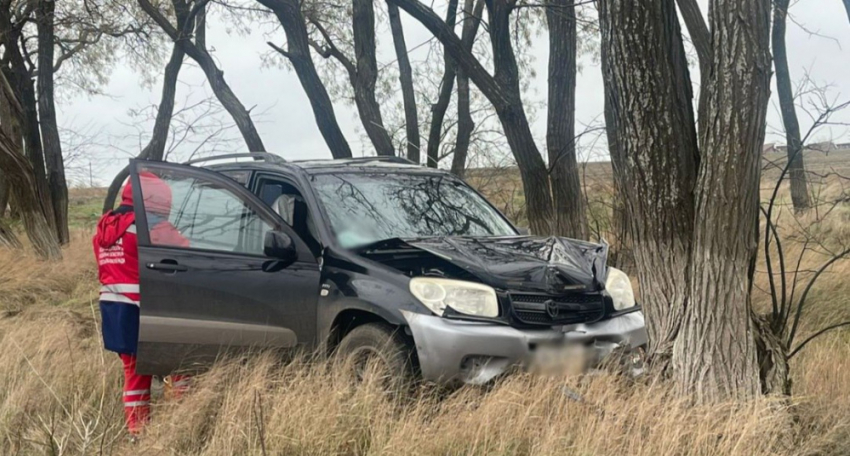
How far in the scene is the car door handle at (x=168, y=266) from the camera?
15.4 ft

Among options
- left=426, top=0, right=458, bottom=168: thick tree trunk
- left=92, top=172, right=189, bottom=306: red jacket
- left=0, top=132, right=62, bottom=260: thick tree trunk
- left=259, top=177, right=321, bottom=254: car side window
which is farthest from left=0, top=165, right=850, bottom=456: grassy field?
left=426, top=0, right=458, bottom=168: thick tree trunk

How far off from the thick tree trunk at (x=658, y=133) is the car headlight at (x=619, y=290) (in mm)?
476

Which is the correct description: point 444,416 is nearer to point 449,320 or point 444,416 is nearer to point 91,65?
point 449,320

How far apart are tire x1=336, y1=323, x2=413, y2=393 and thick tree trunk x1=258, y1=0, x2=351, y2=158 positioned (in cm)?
725

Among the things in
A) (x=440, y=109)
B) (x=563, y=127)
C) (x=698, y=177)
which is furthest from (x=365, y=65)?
(x=698, y=177)

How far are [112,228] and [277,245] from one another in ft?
3.19

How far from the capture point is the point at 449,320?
4.02m

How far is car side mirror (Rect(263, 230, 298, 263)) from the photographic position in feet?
14.9

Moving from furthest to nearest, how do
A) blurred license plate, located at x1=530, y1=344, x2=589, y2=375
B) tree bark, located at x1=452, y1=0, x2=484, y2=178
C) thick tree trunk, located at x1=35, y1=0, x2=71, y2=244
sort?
1. thick tree trunk, located at x1=35, y1=0, x2=71, y2=244
2. tree bark, located at x1=452, y1=0, x2=484, y2=178
3. blurred license plate, located at x1=530, y1=344, x2=589, y2=375

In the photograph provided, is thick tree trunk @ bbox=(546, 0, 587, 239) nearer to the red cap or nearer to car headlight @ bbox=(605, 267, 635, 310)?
car headlight @ bbox=(605, 267, 635, 310)

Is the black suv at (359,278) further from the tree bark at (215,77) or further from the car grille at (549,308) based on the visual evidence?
the tree bark at (215,77)

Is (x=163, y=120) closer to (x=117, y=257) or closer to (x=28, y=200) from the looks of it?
(x=28, y=200)

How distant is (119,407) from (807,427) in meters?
4.10

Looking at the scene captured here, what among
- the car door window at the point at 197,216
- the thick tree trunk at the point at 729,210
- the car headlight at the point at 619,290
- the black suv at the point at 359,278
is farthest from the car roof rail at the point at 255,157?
the thick tree trunk at the point at 729,210
